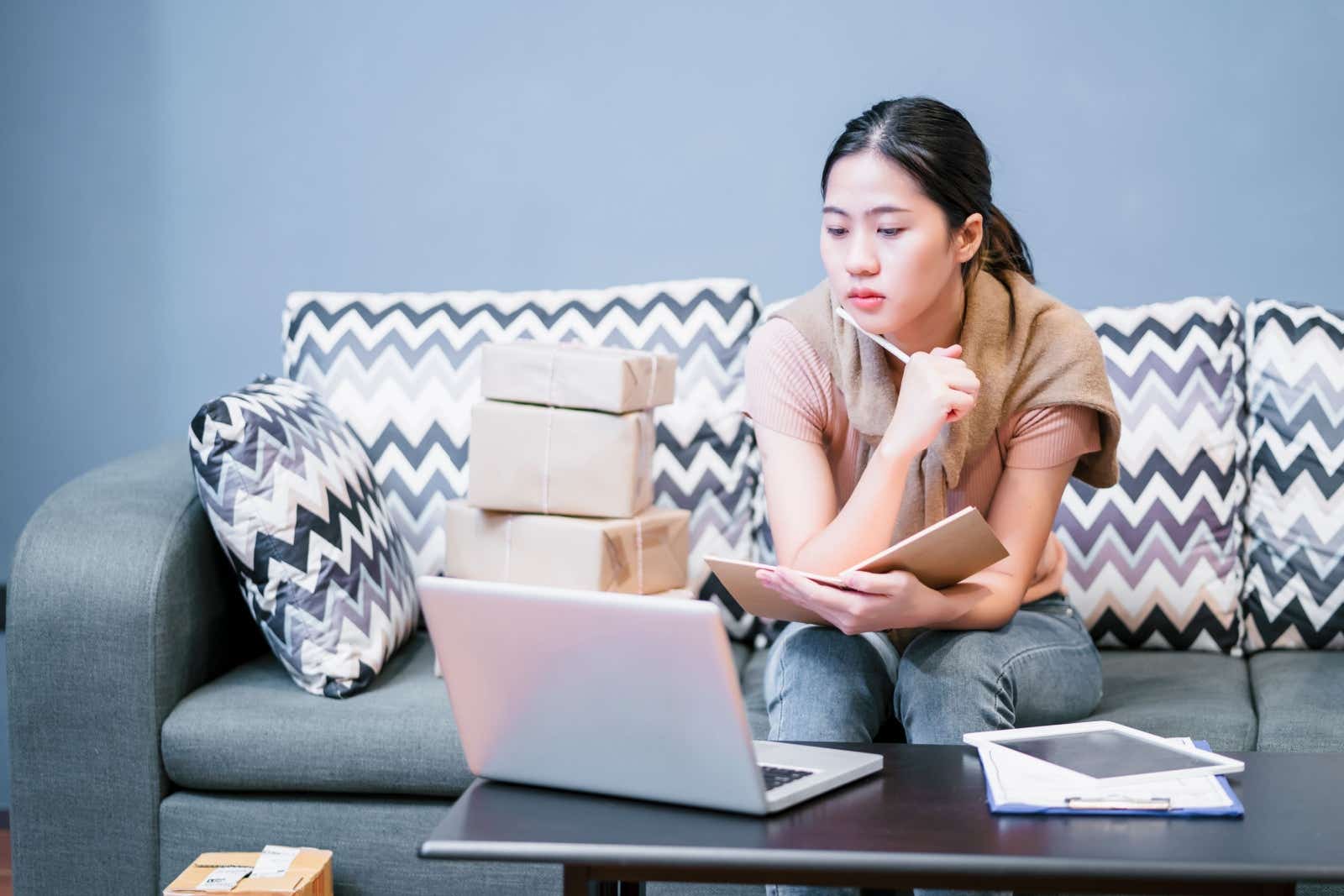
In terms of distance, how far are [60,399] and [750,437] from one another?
130cm

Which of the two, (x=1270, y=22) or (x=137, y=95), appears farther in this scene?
(x=137, y=95)

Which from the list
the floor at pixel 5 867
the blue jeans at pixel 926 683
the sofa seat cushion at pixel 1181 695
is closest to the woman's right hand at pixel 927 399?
the blue jeans at pixel 926 683

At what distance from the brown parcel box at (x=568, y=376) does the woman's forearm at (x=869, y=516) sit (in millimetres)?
395

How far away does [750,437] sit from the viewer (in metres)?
2.25

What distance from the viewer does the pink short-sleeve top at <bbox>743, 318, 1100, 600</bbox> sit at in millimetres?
1669

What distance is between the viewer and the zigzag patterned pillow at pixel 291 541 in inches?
73.9

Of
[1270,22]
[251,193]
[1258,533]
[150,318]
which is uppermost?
[1270,22]

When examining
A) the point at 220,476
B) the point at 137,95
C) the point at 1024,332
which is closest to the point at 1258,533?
Answer: the point at 1024,332

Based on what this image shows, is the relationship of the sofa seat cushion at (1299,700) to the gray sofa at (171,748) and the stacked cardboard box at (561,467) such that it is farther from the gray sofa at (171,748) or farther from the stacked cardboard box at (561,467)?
the stacked cardboard box at (561,467)

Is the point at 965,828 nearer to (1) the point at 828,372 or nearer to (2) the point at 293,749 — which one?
(1) the point at 828,372

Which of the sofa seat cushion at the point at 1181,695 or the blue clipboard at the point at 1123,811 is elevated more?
the blue clipboard at the point at 1123,811

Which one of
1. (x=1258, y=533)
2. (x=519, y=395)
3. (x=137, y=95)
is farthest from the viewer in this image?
(x=137, y=95)

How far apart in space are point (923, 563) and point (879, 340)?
0.93 ft

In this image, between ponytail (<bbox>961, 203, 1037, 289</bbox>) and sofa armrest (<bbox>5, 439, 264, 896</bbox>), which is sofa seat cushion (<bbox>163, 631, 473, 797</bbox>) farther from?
ponytail (<bbox>961, 203, 1037, 289</bbox>)
